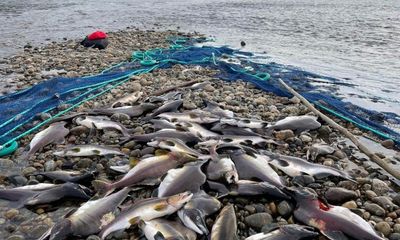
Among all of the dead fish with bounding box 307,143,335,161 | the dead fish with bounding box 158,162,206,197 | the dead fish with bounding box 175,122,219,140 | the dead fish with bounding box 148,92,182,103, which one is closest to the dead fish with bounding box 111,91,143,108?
the dead fish with bounding box 148,92,182,103

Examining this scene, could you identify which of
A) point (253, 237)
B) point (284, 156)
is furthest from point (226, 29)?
point (253, 237)

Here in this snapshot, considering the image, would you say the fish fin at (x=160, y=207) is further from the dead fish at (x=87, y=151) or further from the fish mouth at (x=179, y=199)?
the dead fish at (x=87, y=151)

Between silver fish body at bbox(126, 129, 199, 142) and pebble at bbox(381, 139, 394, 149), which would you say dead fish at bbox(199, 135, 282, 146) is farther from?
pebble at bbox(381, 139, 394, 149)

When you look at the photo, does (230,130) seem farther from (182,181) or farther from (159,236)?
(159,236)

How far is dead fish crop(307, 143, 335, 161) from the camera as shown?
215 inches

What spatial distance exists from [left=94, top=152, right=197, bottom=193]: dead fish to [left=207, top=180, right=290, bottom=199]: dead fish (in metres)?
0.58

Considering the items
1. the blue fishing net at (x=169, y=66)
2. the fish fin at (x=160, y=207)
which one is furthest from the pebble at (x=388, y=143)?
the fish fin at (x=160, y=207)

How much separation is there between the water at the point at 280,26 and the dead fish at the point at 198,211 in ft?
18.6

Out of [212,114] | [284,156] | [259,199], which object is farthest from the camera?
[212,114]

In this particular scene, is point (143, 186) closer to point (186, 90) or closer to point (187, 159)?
point (187, 159)

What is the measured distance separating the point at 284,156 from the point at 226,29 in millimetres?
15963

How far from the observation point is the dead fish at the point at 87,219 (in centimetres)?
359

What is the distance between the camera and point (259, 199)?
429cm

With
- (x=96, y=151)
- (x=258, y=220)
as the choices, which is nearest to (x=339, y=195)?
(x=258, y=220)
